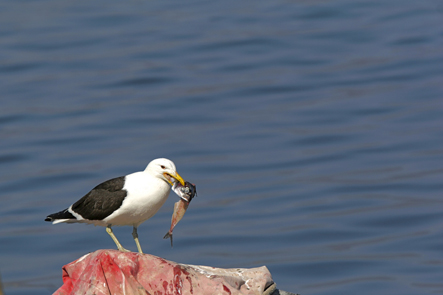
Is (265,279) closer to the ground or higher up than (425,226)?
higher up

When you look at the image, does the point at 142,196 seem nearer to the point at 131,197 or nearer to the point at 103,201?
the point at 131,197

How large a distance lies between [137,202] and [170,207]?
831 inches

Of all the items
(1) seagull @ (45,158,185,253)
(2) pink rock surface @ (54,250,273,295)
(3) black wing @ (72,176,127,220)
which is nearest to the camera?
(2) pink rock surface @ (54,250,273,295)

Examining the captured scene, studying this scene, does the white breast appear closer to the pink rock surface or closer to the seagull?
the seagull

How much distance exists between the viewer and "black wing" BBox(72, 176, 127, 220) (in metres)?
10.6

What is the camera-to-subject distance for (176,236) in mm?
29859

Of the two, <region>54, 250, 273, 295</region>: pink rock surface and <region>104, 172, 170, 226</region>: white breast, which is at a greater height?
<region>104, 172, 170, 226</region>: white breast

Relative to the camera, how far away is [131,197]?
1045 cm

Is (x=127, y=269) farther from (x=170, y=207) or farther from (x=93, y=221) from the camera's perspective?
(x=170, y=207)

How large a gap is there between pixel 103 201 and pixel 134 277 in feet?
4.15

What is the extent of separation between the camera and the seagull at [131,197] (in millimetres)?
10383

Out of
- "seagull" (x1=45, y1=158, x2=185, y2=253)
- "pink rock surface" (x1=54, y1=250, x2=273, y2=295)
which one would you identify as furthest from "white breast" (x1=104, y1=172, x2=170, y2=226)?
"pink rock surface" (x1=54, y1=250, x2=273, y2=295)

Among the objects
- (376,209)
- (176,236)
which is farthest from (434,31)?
(176,236)

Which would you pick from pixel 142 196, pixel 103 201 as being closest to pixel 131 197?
pixel 142 196
